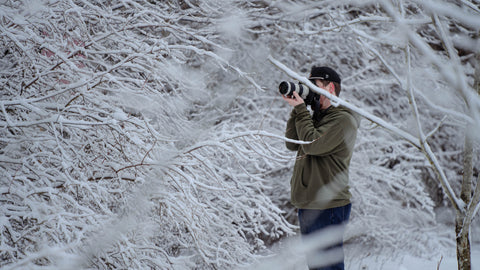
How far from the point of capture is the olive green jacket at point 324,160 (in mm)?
2252

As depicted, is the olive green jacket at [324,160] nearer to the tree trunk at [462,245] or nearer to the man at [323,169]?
the man at [323,169]

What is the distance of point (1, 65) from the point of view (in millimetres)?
2510

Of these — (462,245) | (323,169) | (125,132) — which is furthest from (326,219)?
(125,132)

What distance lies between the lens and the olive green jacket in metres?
2.25

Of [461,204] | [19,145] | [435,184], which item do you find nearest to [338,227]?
[461,204]

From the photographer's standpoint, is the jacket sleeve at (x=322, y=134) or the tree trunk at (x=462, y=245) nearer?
the tree trunk at (x=462, y=245)

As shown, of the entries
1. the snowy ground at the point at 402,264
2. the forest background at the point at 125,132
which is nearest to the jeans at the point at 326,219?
the forest background at the point at 125,132

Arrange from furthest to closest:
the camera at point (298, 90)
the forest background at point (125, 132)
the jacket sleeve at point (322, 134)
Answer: the camera at point (298, 90), the jacket sleeve at point (322, 134), the forest background at point (125, 132)

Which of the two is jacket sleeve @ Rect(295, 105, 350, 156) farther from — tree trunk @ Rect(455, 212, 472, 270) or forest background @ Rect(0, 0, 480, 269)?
tree trunk @ Rect(455, 212, 472, 270)

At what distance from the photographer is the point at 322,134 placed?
7.36 ft

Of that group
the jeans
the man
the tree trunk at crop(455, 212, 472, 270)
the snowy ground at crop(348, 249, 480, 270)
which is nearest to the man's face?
the man

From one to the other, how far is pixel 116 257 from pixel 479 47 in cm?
227

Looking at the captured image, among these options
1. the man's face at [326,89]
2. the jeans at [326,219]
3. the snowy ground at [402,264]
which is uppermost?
the man's face at [326,89]

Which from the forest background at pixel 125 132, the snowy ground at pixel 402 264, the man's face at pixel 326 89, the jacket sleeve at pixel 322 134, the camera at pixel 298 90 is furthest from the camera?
the snowy ground at pixel 402 264
